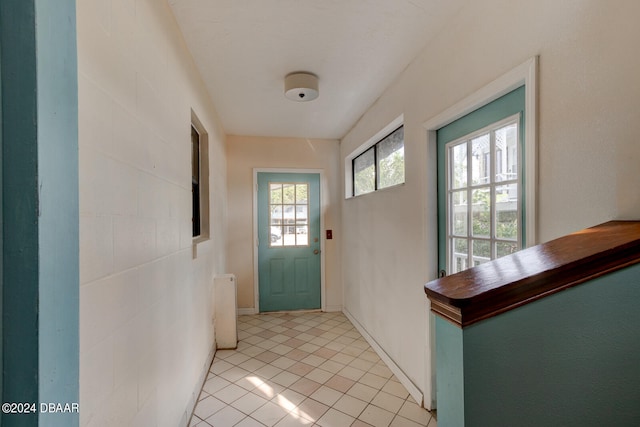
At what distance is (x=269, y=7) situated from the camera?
5.16 ft

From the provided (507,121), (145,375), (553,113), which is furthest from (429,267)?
(145,375)

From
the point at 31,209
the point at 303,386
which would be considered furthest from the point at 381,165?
the point at 31,209

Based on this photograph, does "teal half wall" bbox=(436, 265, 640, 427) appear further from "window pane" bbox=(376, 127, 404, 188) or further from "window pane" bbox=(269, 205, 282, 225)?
"window pane" bbox=(269, 205, 282, 225)

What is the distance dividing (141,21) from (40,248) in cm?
106

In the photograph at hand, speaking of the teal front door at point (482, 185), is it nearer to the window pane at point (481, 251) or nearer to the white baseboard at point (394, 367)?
the window pane at point (481, 251)

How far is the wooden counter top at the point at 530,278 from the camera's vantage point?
2.13 feet

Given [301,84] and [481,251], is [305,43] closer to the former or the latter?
[301,84]

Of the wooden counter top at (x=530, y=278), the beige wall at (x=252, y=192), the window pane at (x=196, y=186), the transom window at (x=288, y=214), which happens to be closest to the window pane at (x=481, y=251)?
the wooden counter top at (x=530, y=278)

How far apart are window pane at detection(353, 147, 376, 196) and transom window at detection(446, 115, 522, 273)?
1.48m

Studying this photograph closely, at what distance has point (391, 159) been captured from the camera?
280 centimetres

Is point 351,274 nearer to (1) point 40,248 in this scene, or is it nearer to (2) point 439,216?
(2) point 439,216

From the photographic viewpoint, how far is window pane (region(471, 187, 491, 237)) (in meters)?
1.55

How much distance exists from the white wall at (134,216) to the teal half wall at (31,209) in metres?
0.14

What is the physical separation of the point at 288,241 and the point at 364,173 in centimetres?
145
